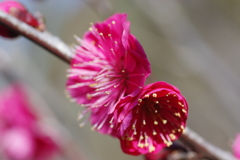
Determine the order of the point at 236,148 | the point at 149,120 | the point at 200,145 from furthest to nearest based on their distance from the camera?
the point at 236,148 < the point at 200,145 < the point at 149,120

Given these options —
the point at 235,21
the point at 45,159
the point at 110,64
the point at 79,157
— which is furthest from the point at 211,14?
the point at 110,64

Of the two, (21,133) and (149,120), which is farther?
(21,133)

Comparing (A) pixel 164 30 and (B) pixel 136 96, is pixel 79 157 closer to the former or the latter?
(A) pixel 164 30

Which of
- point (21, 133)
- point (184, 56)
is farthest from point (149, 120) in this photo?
point (21, 133)

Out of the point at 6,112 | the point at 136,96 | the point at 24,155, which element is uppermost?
the point at 136,96

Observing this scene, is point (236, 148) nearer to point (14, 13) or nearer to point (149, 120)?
point (149, 120)

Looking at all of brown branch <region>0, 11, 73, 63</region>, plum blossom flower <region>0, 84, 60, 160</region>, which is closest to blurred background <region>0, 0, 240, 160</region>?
plum blossom flower <region>0, 84, 60, 160</region>

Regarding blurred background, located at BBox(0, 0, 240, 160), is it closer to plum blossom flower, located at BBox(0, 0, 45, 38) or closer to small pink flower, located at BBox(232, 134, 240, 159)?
plum blossom flower, located at BBox(0, 0, 45, 38)
